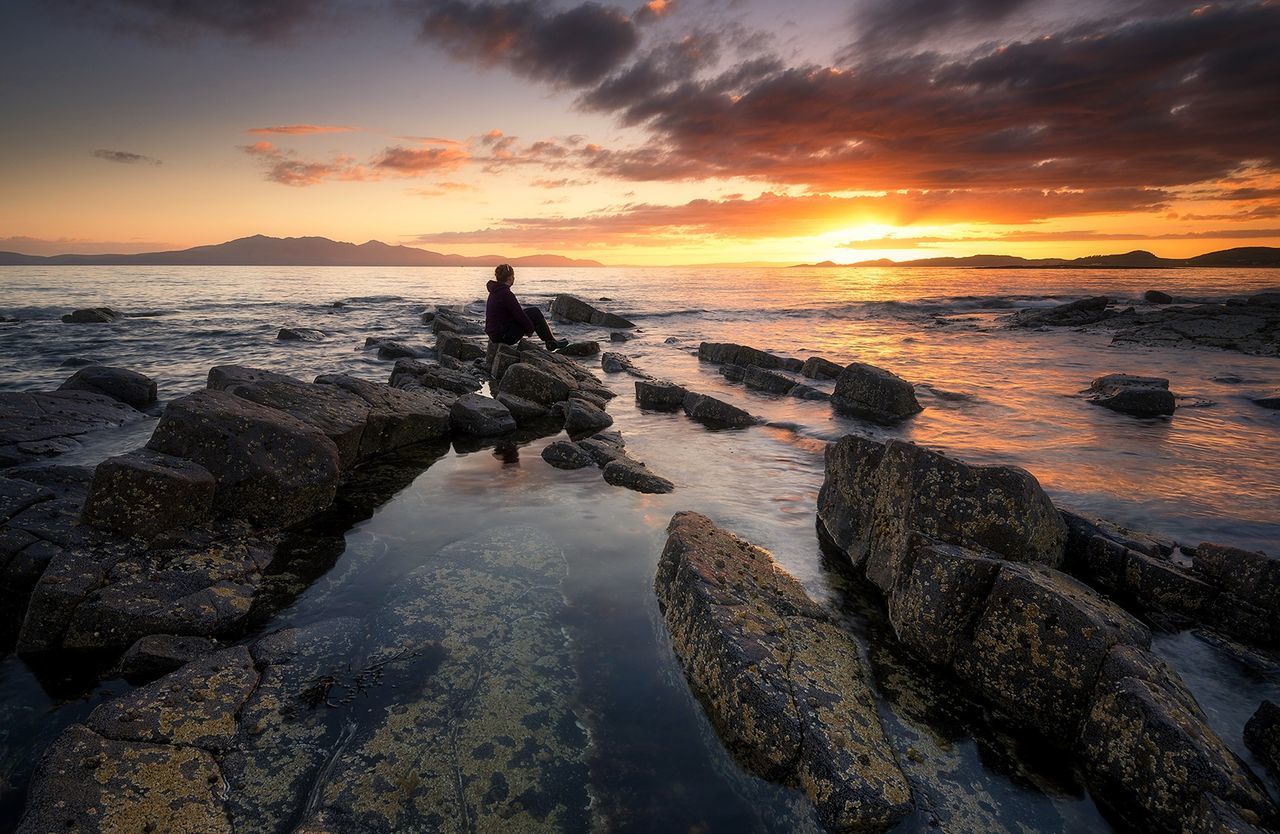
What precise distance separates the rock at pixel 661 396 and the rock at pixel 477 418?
14.1 ft

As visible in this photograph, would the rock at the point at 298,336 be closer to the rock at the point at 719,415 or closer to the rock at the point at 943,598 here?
the rock at the point at 719,415

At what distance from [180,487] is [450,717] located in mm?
4163

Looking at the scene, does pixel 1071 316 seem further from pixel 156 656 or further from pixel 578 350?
pixel 156 656

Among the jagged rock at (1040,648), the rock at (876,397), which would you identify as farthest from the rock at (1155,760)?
the rock at (876,397)

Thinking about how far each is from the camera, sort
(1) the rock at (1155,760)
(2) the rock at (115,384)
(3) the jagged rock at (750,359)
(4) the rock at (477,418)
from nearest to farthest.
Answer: (1) the rock at (1155,760) → (4) the rock at (477,418) → (2) the rock at (115,384) → (3) the jagged rock at (750,359)

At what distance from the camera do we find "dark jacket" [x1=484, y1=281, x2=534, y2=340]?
17000 millimetres

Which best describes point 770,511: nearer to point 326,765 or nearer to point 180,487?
point 326,765

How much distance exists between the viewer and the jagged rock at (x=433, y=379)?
14883 mm

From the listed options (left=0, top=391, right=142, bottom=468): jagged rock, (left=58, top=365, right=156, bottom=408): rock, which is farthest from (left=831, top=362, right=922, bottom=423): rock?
(left=58, top=365, right=156, bottom=408): rock

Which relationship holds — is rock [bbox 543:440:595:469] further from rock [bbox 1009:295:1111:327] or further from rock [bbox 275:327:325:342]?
rock [bbox 1009:295:1111:327]

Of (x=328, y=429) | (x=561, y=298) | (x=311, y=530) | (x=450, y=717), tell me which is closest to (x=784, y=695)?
(x=450, y=717)

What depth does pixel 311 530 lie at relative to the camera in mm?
6816

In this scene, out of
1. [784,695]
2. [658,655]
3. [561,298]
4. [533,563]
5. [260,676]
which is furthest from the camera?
[561,298]

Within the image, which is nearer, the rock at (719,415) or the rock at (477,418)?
the rock at (477,418)
